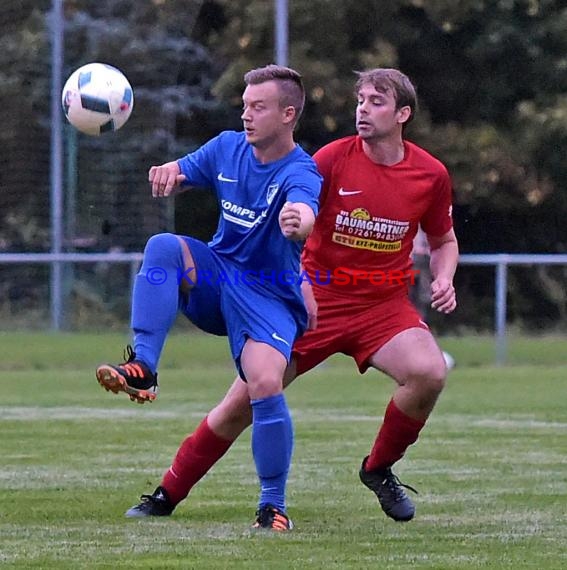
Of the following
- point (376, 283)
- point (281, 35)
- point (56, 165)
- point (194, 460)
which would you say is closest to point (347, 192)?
point (376, 283)

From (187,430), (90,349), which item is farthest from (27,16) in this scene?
(187,430)

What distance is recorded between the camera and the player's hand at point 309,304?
591 centimetres

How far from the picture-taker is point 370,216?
6102 mm

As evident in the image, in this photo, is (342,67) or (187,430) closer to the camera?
(187,430)

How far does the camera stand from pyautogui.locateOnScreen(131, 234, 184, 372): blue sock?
5441 millimetres

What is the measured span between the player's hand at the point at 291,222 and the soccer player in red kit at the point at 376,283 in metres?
0.75

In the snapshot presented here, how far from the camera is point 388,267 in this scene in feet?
20.4

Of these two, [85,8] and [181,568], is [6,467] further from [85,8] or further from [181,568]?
[85,8]

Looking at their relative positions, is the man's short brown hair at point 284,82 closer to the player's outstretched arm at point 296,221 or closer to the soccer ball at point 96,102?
the player's outstretched arm at point 296,221

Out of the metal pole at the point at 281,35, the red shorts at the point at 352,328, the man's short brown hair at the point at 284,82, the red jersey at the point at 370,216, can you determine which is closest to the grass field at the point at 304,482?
the red shorts at the point at 352,328

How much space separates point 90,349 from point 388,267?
10.3m

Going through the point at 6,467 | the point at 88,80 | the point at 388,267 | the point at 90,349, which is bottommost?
the point at 90,349

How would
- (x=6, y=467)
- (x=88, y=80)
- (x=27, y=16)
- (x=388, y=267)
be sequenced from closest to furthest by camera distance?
(x=388, y=267) → (x=88, y=80) → (x=6, y=467) → (x=27, y=16)

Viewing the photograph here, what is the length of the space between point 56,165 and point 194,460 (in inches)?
449
